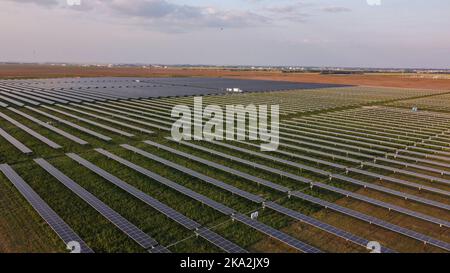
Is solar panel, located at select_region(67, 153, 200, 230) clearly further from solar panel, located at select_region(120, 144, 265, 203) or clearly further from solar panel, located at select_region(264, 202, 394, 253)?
solar panel, located at select_region(264, 202, 394, 253)

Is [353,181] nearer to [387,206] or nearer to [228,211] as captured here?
[387,206]

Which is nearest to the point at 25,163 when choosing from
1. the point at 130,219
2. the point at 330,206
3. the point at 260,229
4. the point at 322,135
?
the point at 130,219

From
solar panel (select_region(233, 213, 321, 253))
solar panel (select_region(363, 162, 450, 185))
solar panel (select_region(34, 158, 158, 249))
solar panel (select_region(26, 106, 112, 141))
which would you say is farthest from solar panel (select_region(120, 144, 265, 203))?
solar panel (select_region(363, 162, 450, 185))

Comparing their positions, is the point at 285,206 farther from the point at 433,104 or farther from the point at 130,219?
the point at 433,104

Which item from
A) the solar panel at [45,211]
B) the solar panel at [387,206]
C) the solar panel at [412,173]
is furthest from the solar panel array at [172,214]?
the solar panel at [412,173]

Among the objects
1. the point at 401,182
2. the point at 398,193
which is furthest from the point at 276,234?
the point at 401,182

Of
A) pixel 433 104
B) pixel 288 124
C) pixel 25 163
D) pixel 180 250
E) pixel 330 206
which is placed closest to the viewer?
pixel 180 250
